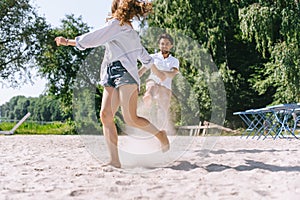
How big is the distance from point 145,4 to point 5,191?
2.09 meters

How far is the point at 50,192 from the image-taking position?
2896 millimetres

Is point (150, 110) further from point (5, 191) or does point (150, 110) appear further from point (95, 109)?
point (5, 191)

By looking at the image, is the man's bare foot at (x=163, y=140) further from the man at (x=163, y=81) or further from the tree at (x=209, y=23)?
the tree at (x=209, y=23)

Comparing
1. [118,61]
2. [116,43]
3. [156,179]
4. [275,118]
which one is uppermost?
[116,43]

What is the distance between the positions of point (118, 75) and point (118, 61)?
0.13 m

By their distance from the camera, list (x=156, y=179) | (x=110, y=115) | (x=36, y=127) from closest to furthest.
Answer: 1. (x=156, y=179)
2. (x=110, y=115)
3. (x=36, y=127)

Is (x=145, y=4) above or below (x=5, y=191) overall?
above

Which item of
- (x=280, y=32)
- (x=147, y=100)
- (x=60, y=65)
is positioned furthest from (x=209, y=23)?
(x=147, y=100)

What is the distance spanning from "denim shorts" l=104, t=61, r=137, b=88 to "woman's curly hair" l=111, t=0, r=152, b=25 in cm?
38

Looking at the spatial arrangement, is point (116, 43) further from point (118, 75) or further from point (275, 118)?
point (275, 118)

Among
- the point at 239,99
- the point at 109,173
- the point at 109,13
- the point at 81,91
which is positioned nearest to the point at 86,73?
the point at 81,91

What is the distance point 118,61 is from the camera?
12.5ft

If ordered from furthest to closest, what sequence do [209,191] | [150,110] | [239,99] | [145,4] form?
[239,99]
[150,110]
[145,4]
[209,191]

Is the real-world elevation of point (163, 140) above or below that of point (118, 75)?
below
